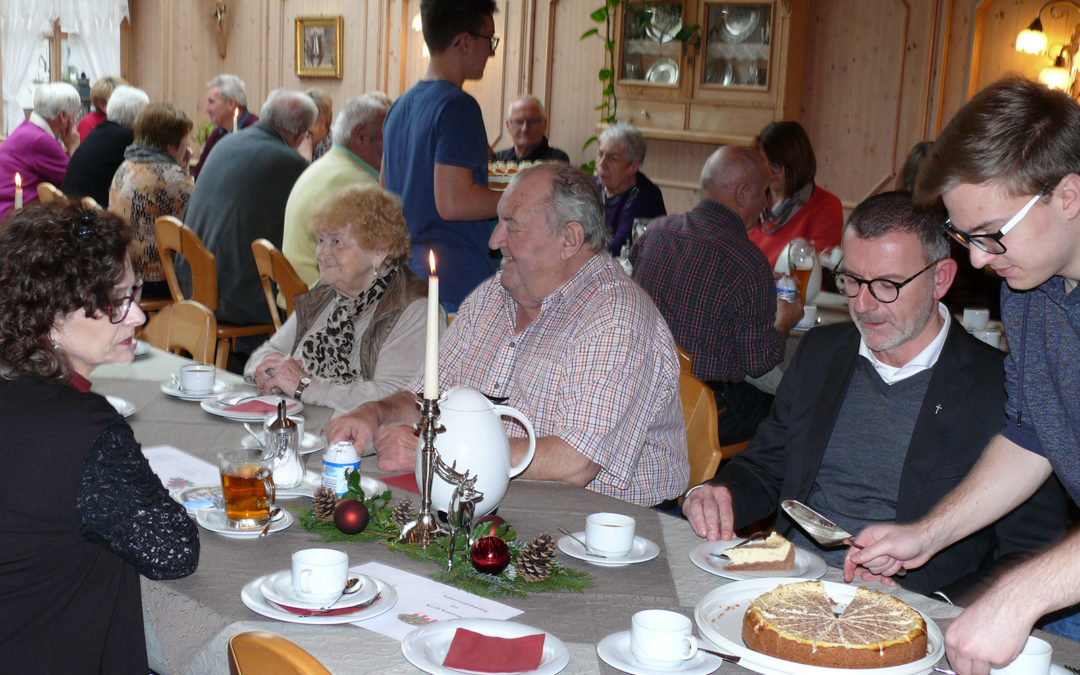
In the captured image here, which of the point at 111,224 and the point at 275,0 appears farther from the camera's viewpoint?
the point at 275,0

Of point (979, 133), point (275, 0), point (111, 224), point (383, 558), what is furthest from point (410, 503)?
point (275, 0)

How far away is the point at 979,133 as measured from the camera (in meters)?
1.51

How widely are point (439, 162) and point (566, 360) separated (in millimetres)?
1528

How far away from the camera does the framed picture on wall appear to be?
9531 mm

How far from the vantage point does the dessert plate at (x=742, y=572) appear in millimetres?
1629

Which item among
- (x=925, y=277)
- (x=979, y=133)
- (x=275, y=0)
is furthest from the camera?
(x=275, y=0)

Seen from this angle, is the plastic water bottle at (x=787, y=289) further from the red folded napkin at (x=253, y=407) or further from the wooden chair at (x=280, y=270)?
the red folded napkin at (x=253, y=407)

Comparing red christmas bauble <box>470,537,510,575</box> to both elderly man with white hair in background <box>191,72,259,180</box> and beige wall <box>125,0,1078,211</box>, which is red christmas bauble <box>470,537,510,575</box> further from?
elderly man with white hair in background <box>191,72,259,180</box>

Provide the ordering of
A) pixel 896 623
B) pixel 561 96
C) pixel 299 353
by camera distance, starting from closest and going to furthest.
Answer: pixel 896 623, pixel 299 353, pixel 561 96

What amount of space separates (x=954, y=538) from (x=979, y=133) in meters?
0.68

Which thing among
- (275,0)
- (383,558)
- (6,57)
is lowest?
(383,558)

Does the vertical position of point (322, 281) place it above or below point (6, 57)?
below

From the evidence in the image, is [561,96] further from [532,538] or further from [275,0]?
[532,538]

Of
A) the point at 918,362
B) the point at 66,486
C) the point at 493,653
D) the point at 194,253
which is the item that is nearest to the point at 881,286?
the point at 918,362
